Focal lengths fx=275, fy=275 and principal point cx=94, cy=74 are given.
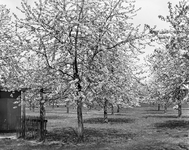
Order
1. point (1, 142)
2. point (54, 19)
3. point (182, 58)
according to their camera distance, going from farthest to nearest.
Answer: point (1, 142) → point (54, 19) → point (182, 58)

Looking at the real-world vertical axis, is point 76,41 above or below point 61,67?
above

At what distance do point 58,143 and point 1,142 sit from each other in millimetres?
3123

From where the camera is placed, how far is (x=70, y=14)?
14016mm

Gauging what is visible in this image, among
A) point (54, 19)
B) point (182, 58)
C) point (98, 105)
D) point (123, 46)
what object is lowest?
point (98, 105)

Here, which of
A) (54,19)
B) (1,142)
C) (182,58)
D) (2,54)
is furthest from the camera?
Result: (2,54)

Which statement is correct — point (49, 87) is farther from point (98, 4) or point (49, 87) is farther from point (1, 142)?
point (98, 4)

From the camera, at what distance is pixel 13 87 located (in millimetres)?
14930

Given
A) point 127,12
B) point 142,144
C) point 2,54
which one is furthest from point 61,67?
point 2,54

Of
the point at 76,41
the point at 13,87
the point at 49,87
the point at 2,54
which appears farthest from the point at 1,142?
the point at 2,54

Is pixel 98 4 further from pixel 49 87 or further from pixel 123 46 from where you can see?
pixel 49 87

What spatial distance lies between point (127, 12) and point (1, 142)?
9735mm

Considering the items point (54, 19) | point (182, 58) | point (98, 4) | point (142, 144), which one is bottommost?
point (142, 144)

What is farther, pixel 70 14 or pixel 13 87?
pixel 13 87

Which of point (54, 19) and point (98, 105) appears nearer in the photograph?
point (54, 19)
